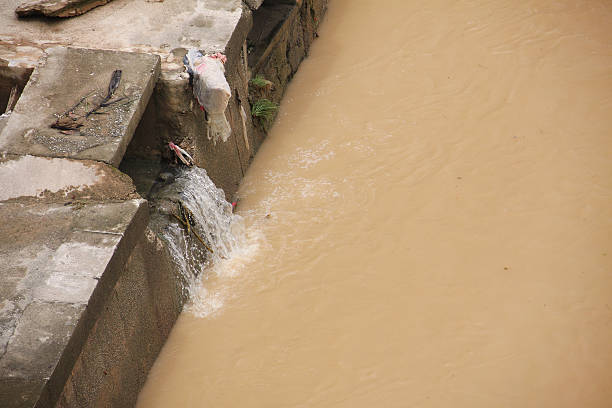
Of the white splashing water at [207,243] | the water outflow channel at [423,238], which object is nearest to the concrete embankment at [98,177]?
the white splashing water at [207,243]

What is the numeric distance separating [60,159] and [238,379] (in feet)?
A: 5.53

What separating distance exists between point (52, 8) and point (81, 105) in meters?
1.22

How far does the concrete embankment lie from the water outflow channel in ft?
1.49

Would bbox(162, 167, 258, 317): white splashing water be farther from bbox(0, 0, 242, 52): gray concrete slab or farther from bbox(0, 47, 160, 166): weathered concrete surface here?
bbox(0, 0, 242, 52): gray concrete slab

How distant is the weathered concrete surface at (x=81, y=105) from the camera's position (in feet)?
13.1

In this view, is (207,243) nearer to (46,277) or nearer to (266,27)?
(46,277)

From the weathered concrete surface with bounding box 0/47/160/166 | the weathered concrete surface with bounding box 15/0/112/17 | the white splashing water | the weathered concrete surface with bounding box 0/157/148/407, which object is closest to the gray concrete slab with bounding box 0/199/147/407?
the weathered concrete surface with bounding box 0/157/148/407

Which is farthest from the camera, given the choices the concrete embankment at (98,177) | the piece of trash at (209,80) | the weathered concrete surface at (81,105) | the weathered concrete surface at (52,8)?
the weathered concrete surface at (52,8)

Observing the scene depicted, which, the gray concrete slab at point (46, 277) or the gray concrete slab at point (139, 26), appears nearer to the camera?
the gray concrete slab at point (46, 277)

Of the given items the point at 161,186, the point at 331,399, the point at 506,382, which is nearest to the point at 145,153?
the point at 161,186

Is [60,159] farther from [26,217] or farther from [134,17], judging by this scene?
[134,17]

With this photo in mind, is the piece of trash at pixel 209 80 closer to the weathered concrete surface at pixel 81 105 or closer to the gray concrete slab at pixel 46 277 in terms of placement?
the weathered concrete surface at pixel 81 105

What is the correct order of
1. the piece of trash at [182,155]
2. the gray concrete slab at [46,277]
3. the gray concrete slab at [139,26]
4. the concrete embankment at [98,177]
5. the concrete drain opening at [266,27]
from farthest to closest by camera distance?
1. the concrete drain opening at [266,27]
2. the gray concrete slab at [139,26]
3. the piece of trash at [182,155]
4. the concrete embankment at [98,177]
5. the gray concrete slab at [46,277]

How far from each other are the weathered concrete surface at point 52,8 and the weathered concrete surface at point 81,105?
0.56 m
